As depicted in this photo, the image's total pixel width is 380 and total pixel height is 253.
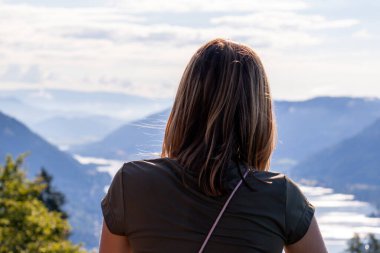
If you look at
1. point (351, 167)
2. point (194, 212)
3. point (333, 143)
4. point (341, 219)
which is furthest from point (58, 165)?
point (194, 212)

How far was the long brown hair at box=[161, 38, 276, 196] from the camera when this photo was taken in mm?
1866

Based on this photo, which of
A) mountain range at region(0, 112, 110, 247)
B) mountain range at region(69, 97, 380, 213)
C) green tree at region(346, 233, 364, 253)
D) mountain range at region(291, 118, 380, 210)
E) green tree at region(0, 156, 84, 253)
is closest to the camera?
green tree at region(0, 156, 84, 253)

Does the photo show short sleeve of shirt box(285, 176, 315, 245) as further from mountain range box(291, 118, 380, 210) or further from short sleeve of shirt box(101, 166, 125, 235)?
mountain range box(291, 118, 380, 210)

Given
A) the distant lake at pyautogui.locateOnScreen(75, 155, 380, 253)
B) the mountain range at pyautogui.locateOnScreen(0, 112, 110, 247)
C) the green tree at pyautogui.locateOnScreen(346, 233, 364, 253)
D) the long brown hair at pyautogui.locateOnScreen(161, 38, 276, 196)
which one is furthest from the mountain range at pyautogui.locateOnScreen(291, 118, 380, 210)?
the long brown hair at pyautogui.locateOnScreen(161, 38, 276, 196)

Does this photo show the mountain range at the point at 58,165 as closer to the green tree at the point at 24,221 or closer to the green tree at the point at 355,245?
the green tree at the point at 355,245

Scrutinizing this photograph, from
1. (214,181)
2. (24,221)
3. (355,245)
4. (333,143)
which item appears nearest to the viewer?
(214,181)

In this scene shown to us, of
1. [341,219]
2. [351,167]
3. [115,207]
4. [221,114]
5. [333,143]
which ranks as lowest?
[333,143]

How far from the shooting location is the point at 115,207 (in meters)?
1.88

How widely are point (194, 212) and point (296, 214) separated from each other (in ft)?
0.78

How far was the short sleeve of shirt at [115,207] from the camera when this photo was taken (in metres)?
1.87

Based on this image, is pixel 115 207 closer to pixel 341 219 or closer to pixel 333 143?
pixel 341 219

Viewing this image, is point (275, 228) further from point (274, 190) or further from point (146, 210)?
point (146, 210)

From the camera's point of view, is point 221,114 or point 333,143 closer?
point 221,114

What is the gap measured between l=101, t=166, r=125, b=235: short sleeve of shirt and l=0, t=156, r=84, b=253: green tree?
9.43 metres
